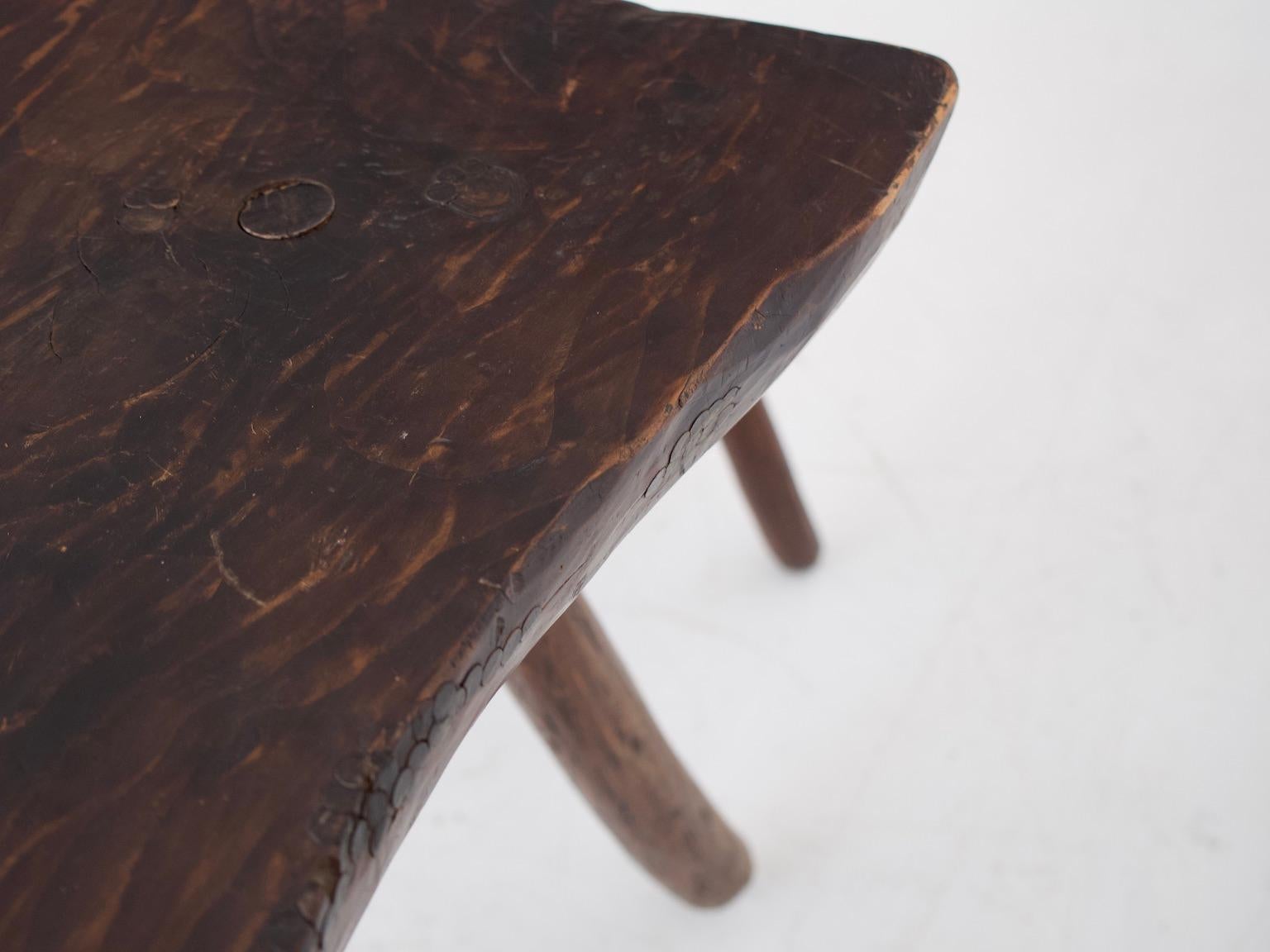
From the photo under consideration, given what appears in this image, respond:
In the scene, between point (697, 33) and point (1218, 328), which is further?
point (1218, 328)

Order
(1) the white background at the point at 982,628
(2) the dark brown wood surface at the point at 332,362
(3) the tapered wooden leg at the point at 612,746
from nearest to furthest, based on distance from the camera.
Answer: (2) the dark brown wood surface at the point at 332,362 < (3) the tapered wooden leg at the point at 612,746 < (1) the white background at the point at 982,628

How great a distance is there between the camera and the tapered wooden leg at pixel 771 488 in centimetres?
102

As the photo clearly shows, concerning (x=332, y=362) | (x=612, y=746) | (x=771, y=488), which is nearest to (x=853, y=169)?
(x=332, y=362)

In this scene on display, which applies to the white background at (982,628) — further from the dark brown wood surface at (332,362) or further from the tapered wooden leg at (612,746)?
the dark brown wood surface at (332,362)

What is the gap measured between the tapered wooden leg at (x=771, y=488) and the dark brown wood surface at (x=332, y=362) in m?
0.35

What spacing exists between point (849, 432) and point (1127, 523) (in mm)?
266

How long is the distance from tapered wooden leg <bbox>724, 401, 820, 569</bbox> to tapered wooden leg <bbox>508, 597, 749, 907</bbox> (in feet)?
0.81

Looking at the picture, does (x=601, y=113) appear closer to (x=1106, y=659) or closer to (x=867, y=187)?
(x=867, y=187)

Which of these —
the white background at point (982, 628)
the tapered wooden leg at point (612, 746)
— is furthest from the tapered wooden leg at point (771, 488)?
the tapered wooden leg at point (612, 746)

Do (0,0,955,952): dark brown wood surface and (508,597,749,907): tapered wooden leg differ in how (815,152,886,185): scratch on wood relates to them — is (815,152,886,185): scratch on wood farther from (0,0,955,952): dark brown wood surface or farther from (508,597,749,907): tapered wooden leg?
(508,597,749,907): tapered wooden leg

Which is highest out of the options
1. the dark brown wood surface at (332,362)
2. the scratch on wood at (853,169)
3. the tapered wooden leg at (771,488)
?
the dark brown wood surface at (332,362)

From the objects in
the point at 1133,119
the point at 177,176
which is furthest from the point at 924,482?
the point at 177,176

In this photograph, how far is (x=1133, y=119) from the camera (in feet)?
5.23

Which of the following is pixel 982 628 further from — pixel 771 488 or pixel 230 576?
pixel 230 576
